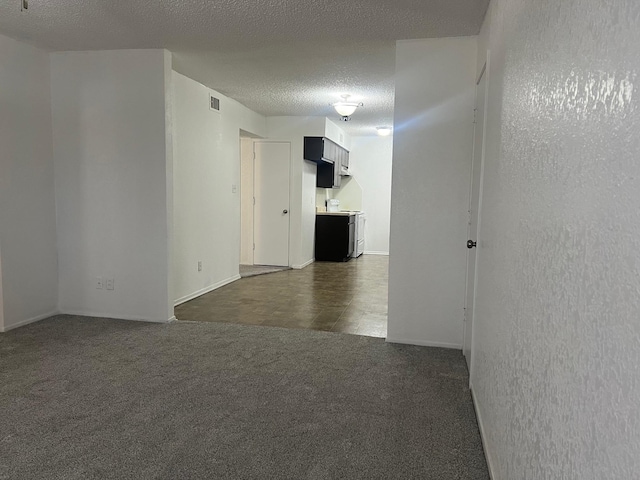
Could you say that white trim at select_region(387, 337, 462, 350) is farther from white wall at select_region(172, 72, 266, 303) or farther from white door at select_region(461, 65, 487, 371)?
white wall at select_region(172, 72, 266, 303)

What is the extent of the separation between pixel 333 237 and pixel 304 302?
3152mm

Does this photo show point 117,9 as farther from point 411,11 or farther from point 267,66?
point 411,11

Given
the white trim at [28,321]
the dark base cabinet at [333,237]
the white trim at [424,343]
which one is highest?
the dark base cabinet at [333,237]

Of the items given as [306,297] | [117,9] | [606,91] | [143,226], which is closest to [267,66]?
[117,9]

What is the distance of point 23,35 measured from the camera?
3.82m

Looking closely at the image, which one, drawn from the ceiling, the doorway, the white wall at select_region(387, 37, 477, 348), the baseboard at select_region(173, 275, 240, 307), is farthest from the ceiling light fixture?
the baseboard at select_region(173, 275, 240, 307)

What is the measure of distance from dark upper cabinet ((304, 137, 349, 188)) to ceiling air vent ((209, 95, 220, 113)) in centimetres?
197

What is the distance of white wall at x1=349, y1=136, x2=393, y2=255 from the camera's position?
375 inches

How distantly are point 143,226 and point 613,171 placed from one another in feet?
13.3

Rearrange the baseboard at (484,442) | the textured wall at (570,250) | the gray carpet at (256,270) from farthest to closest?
the gray carpet at (256,270) → the baseboard at (484,442) → the textured wall at (570,250)

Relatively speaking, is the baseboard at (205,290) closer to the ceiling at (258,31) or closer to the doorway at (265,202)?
the doorway at (265,202)

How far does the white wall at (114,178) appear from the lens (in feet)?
13.9

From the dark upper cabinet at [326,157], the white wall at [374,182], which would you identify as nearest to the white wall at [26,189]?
the dark upper cabinet at [326,157]

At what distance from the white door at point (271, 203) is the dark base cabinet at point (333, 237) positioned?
95 cm
